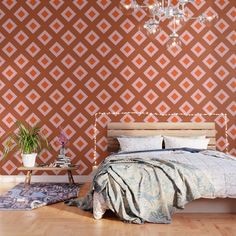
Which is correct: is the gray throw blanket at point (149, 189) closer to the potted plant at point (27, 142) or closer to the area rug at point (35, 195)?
the area rug at point (35, 195)

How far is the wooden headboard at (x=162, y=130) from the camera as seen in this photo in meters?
7.18

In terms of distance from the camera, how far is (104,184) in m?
4.43

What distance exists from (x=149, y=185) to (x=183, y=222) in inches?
20.6

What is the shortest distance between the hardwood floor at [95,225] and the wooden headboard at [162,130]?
2.55 metres

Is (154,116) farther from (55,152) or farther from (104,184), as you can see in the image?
(104,184)

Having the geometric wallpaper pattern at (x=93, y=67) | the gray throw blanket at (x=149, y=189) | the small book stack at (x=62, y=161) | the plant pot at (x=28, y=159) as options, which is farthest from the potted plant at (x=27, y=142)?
the gray throw blanket at (x=149, y=189)

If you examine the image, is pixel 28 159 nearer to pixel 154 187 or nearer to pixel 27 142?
pixel 27 142

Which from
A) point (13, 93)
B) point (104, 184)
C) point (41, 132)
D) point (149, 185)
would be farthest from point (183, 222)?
point (13, 93)

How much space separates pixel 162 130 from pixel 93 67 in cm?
168

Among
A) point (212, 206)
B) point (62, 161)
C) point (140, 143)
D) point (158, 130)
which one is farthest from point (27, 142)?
point (212, 206)

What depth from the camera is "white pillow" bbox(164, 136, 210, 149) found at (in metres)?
6.68

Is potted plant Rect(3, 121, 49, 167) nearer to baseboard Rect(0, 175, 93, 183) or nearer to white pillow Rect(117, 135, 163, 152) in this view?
baseboard Rect(0, 175, 93, 183)

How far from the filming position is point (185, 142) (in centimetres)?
670

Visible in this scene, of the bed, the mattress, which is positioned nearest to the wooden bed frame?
the mattress
